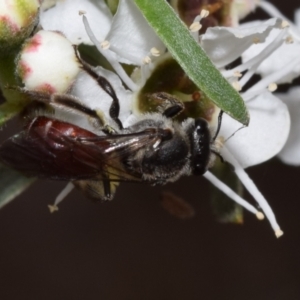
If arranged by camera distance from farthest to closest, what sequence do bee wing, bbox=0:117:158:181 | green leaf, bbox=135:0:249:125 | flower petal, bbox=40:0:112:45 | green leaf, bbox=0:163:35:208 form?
1. green leaf, bbox=0:163:35:208
2. flower petal, bbox=40:0:112:45
3. bee wing, bbox=0:117:158:181
4. green leaf, bbox=135:0:249:125

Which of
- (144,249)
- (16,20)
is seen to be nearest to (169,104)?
(16,20)

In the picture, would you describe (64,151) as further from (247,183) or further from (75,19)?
(247,183)

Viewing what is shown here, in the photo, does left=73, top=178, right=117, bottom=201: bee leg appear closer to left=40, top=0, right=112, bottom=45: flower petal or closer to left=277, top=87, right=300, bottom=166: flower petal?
left=40, top=0, right=112, bottom=45: flower petal

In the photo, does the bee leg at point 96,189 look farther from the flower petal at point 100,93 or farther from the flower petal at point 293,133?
the flower petal at point 293,133

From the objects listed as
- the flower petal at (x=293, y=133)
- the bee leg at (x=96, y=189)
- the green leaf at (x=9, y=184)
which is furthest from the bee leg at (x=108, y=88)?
the flower petal at (x=293, y=133)

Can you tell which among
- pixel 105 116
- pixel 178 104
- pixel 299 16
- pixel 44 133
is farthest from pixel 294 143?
pixel 44 133

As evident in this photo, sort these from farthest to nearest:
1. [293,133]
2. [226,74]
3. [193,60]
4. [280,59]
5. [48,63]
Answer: [293,133] < [280,59] < [226,74] < [48,63] < [193,60]

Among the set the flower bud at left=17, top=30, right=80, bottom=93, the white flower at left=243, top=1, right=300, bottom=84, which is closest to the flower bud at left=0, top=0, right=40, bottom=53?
the flower bud at left=17, top=30, right=80, bottom=93
